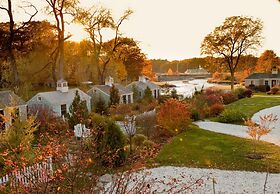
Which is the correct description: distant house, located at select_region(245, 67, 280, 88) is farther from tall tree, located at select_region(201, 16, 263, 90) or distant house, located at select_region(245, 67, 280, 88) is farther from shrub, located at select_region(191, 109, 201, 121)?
shrub, located at select_region(191, 109, 201, 121)

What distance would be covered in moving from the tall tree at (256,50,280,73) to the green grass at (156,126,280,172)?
4735 cm

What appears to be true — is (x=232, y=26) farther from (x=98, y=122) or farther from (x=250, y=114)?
(x=98, y=122)

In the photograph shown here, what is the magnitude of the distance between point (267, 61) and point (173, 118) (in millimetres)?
48090

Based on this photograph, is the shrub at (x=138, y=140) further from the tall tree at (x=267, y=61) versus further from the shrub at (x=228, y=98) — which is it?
the tall tree at (x=267, y=61)

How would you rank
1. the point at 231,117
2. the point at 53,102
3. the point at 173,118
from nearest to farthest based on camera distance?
the point at 173,118, the point at 231,117, the point at 53,102

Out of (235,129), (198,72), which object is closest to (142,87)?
(235,129)

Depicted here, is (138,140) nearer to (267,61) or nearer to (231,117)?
(231,117)

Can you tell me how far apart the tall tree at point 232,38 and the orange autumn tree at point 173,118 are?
2482 centimetres

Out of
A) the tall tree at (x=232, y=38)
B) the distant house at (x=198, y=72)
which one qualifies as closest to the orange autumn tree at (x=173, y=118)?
the tall tree at (x=232, y=38)

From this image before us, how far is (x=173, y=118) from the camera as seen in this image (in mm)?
16750

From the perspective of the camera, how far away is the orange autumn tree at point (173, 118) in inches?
658

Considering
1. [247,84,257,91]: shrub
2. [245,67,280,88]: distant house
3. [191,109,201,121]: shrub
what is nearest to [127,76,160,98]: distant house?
[191,109,201,121]: shrub

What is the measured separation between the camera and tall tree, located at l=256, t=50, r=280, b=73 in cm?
5835

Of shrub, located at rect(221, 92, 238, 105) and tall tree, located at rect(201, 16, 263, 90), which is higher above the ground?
tall tree, located at rect(201, 16, 263, 90)
